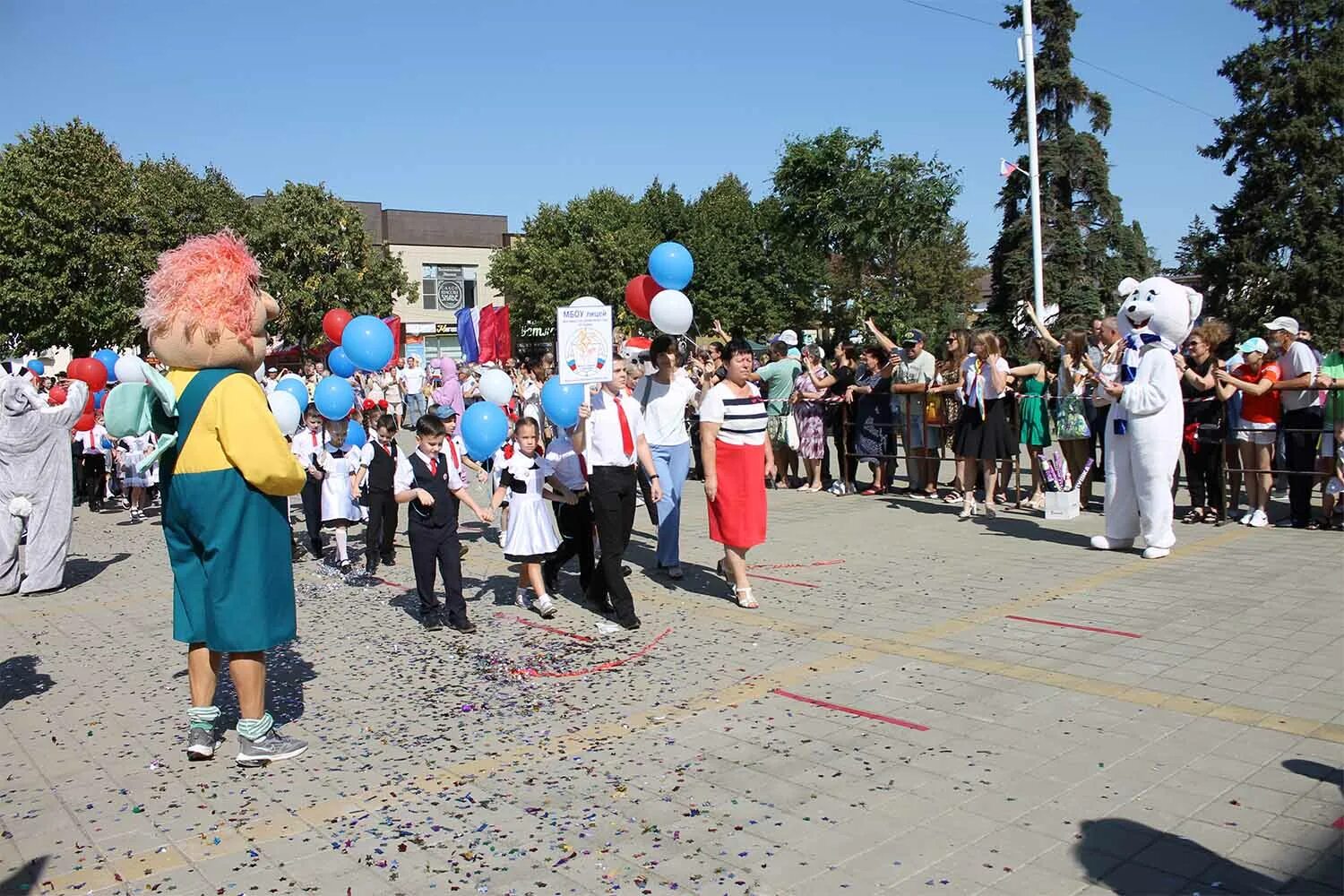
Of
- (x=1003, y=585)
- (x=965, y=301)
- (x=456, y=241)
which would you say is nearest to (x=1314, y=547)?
(x=1003, y=585)

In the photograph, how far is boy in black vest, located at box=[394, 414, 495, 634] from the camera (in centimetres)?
766

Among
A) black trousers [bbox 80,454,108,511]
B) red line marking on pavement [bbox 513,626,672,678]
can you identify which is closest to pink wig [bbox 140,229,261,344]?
red line marking on pavement [bbox 513,626,672,678]

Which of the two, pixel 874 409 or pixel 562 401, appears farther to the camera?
pixel 874 409

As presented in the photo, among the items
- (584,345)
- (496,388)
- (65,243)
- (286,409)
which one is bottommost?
(286,409)

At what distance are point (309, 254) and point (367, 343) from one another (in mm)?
32725

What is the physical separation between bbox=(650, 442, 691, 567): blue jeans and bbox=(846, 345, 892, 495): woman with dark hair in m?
4.69

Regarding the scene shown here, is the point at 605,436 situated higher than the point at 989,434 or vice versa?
the point at 605,436

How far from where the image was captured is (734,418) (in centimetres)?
799

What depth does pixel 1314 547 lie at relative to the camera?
9102 millimetres

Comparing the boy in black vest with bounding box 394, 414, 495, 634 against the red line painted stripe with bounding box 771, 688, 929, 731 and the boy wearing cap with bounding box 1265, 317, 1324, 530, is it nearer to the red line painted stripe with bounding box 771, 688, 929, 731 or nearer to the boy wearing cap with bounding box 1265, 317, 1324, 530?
the red line painted stripe with bounding box 771, 688, 929, 731

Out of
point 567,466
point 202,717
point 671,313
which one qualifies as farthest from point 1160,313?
point 202,717

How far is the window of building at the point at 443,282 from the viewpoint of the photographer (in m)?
60.8

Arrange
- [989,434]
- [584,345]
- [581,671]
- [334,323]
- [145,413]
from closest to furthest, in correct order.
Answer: [145,413], [581,671], [584,345], [334,323], [989,434]

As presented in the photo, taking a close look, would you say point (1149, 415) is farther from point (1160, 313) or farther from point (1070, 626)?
point (1070, 626)
